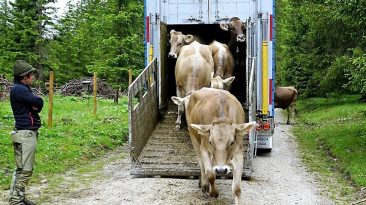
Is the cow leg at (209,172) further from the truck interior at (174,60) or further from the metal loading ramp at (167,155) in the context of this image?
the truck interior at (174,60)

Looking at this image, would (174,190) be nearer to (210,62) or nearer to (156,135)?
(156,135)

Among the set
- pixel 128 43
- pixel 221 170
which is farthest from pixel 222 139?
pixel 128 43

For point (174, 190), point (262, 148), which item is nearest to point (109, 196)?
point (174, 190)

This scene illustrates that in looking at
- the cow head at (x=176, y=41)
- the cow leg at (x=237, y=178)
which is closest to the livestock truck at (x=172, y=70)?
the cow head at (x=176, y=41)

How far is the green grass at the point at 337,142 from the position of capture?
37.7 ft

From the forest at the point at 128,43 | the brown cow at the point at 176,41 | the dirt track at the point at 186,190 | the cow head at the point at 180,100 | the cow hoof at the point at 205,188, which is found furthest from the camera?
the forest at the point at 128,43

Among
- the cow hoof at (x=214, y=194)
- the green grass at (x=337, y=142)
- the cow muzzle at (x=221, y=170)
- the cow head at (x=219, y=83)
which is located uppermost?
the cow head at (x=219, y=83)

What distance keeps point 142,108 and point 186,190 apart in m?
2.36

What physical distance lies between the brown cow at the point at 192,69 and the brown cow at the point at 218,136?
179 centimetres

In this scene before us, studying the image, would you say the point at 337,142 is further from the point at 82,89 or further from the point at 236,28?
Answer: the point at 82,89

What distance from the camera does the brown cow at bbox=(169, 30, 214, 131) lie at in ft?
37.1

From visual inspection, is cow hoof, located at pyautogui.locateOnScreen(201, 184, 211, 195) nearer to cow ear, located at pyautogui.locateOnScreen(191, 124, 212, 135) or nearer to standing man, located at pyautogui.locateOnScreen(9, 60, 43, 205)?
cow ear, located at pyautogui.locateOnScreen(191, 124, 212, 135)

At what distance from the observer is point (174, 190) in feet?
29.9

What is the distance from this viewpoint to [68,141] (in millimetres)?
13836
